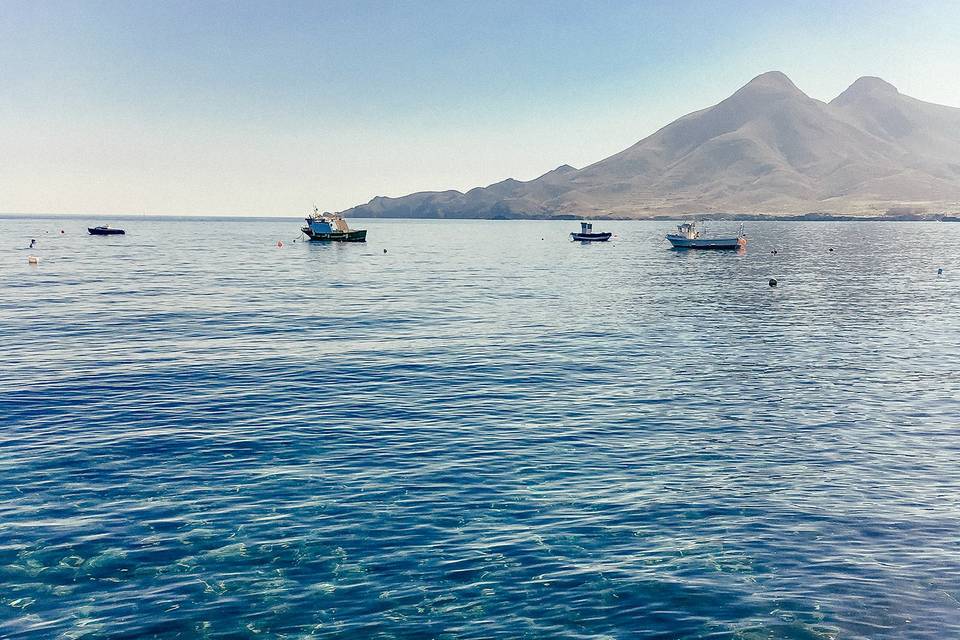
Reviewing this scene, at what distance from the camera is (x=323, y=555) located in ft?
62.4

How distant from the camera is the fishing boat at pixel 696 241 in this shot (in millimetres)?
161375

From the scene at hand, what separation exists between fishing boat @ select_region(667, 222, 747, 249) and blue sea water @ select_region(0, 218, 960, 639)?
106m

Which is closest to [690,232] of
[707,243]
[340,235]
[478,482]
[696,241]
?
[696,241]

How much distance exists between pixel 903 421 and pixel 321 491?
2513 centimetres

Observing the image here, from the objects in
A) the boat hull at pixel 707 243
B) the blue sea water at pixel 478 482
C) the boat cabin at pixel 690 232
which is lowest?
the blue sea water at pixel 478 482

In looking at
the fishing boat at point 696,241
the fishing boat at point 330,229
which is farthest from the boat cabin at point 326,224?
the fishing boat at point 696,241

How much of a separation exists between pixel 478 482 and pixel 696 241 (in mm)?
150155

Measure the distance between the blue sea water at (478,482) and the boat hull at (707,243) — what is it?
106151mm

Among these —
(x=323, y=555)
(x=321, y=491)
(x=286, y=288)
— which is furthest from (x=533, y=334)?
(x=286, y=288)

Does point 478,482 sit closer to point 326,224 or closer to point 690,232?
point 690,232

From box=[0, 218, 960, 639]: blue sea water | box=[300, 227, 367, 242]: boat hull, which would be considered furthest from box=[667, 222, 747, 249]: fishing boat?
box=[0, 218, 960, 639]: blue sea water

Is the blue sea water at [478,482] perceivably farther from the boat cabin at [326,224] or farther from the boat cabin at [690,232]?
the boat cabin at [326,224]

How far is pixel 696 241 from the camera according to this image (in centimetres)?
16425

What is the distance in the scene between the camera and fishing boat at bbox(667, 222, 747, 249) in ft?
529
